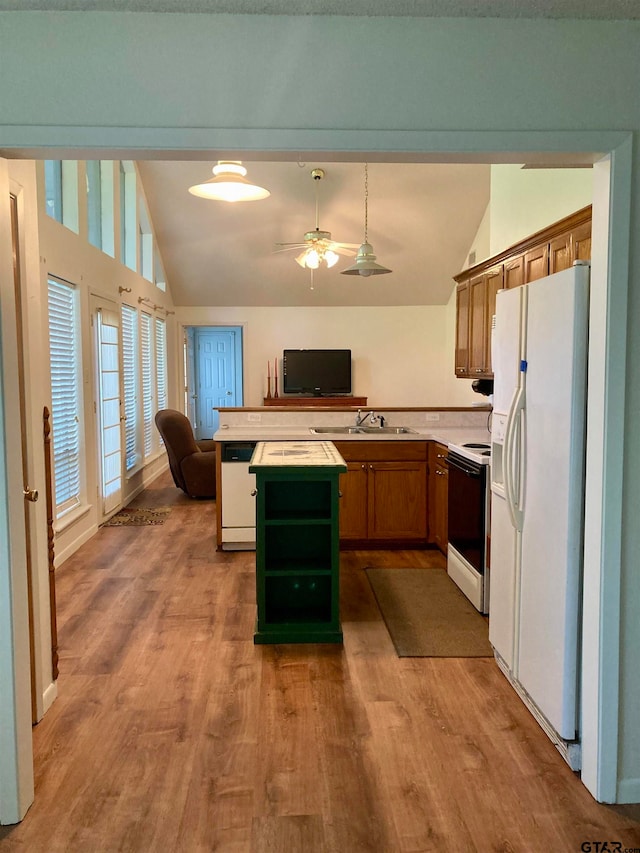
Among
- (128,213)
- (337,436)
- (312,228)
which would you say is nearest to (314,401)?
(312,228)

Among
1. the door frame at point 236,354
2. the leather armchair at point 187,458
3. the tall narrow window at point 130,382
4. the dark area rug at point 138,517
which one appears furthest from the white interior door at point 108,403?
the door frame at point 236,354

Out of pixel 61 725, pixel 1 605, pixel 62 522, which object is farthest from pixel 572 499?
pixel 62 522

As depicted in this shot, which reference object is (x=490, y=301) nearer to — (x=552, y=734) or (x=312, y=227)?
(x=552, y=734)

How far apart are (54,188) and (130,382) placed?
2512mm

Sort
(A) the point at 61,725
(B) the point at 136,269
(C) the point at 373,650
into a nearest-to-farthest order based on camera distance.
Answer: (A) the point at 61,725
(C) the point at 373,650
(B) the point at 136,269

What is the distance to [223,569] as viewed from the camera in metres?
4.68

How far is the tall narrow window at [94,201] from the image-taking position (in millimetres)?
6137

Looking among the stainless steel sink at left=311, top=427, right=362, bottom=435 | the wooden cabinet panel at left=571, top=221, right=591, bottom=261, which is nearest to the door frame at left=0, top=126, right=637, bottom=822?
the wooden cabinet panel at left=571, top=221, right=591, bottom=261

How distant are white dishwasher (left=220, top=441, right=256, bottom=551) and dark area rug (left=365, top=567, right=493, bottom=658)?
1049 millimetres

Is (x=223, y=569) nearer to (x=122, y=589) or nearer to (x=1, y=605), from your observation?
(x=122, y=589)

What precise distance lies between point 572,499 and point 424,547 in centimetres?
291

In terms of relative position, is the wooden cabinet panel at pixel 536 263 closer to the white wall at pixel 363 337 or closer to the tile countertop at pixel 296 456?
the tile countertop at pixel 296 456

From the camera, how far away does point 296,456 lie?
369cm

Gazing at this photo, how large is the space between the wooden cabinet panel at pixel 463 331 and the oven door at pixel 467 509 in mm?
1276
